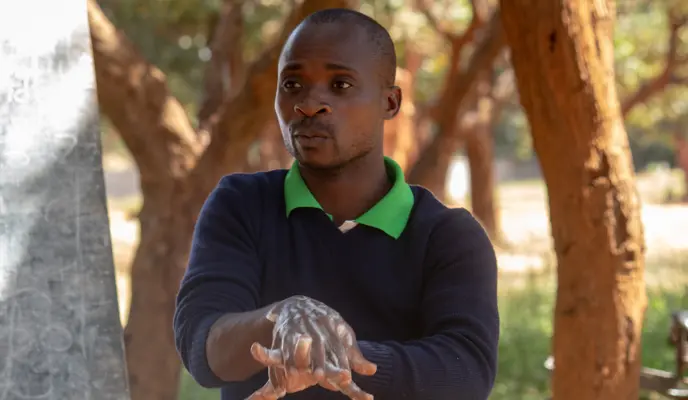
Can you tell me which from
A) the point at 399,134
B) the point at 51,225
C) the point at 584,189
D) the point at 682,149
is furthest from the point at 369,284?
the point at 682,149

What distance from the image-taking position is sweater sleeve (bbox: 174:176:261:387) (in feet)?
5.50

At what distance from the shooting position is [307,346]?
4.39 feet

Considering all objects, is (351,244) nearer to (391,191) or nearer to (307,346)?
(391,191)

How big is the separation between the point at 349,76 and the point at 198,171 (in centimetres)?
387

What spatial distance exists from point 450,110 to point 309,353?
7.48 meters

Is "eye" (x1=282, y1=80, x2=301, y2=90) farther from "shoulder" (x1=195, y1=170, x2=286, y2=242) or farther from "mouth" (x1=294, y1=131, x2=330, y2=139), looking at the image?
"shoulder" (x1=195, y1=170, x2=286, y2=242)

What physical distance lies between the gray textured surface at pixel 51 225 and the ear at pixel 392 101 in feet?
1.77

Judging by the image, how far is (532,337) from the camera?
8641 mm

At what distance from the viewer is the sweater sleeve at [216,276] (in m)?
1.68

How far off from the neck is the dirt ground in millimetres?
8447

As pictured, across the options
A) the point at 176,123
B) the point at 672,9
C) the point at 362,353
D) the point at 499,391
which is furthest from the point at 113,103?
the point at 672,9

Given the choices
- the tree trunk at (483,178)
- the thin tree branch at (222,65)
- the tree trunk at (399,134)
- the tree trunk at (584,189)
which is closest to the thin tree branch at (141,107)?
the thin tree branch at (222,65)

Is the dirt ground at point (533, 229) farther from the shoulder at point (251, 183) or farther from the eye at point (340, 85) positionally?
the eye at point (340, 85)

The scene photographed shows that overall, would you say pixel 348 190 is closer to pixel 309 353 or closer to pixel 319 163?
pixel 319 163
